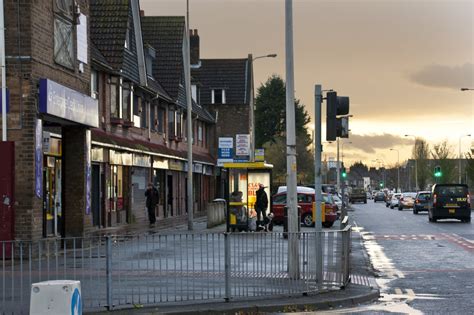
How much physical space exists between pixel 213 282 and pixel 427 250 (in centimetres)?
1189

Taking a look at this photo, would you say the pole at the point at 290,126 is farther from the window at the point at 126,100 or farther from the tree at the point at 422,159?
the tree at the point at 422,159

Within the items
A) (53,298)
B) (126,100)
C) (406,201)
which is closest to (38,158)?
(53,298)

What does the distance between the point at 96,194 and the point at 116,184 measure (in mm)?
2943

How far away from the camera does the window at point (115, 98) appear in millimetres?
34219

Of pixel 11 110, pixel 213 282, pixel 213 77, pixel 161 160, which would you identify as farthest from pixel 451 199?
pixel 213 77

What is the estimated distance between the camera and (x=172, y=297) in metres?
12.4

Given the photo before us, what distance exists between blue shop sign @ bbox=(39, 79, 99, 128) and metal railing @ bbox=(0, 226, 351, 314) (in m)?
7.89

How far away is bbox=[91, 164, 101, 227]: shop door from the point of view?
3209 cm

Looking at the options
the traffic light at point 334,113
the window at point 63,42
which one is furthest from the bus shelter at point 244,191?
the traffic light at point 334,113

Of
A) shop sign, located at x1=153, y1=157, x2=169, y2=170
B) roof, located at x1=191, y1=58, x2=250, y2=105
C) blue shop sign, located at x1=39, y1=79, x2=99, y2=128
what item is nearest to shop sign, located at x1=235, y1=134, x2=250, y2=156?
shop sign, located at x1=153, y1=157, x2=169, y2=170

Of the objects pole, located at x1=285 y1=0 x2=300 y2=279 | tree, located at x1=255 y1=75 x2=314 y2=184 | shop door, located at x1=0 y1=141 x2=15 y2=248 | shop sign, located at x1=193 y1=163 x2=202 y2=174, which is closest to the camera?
pole, located at x1=285 y1=0 x2=300 y2=279

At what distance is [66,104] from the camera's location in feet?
69.9

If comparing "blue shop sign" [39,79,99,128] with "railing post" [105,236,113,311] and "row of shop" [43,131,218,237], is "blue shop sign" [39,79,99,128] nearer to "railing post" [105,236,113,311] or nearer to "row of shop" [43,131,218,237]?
"row of shop" [43,131,218,237]

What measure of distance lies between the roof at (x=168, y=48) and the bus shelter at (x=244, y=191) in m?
16.0
